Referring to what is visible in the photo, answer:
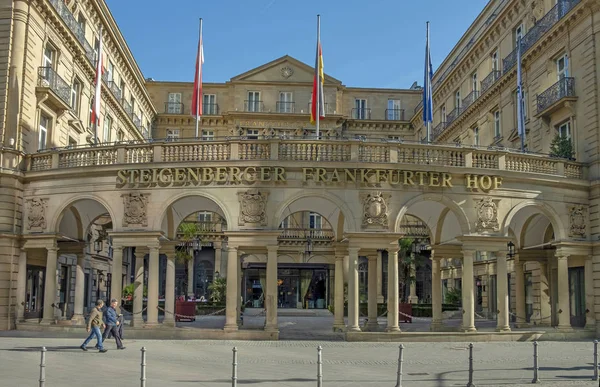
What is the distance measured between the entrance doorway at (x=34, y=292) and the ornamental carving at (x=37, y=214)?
4362mm

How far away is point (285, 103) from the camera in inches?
2472

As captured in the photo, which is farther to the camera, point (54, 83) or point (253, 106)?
point (253, 106)

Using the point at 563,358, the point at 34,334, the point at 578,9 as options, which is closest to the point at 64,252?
the point at 34,334

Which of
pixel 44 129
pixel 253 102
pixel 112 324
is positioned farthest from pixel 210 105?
pixel 112 324

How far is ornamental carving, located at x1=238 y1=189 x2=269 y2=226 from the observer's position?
2536 centimetres

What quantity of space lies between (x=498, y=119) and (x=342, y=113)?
2349 centimetres

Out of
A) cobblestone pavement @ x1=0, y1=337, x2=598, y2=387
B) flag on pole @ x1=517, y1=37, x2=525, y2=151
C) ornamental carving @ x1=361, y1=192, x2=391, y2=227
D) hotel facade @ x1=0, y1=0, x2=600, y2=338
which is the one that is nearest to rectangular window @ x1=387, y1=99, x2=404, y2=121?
hotel facade @ x1=0, y1=0, x2=600, y2=338

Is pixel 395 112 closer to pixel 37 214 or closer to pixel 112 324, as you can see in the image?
pixel 37 214

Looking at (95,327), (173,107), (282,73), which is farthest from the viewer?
(173,107)

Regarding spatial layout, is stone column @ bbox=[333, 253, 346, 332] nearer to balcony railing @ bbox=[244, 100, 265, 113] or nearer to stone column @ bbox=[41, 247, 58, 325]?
stone column @ bbox=[41, 247, 58, 325]

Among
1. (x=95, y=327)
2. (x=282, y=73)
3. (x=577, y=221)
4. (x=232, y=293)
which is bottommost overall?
(x=95, y=327)

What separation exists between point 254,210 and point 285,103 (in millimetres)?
38491

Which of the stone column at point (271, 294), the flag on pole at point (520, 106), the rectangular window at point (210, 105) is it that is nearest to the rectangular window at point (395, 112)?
the rectangular window at point (210, 105)

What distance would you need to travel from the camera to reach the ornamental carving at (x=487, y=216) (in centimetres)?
2662
